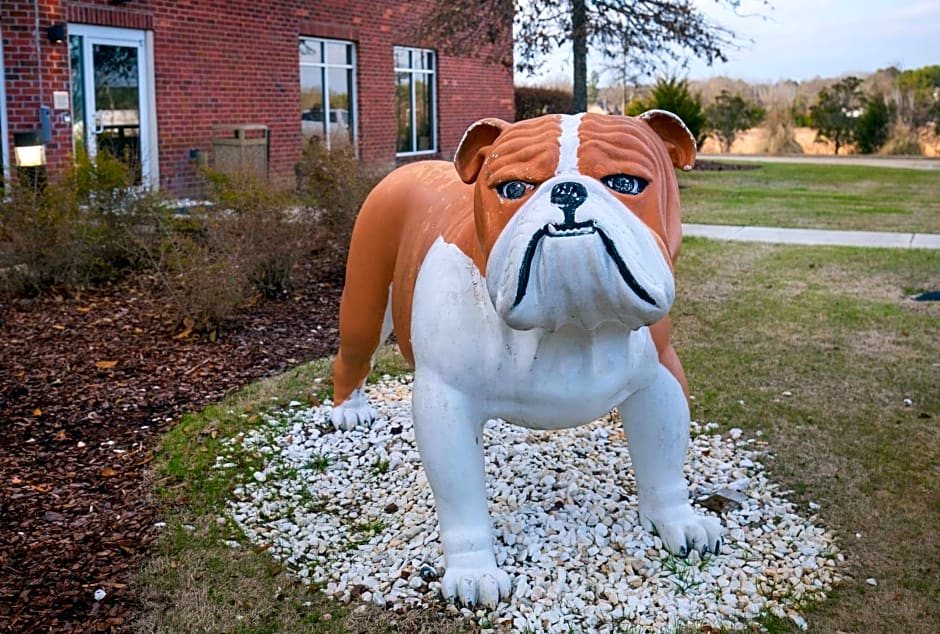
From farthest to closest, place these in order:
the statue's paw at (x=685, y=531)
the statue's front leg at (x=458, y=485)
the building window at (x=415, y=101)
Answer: the building window at (x=415, y=101) → the statue's paw at (x=685, y=531) → the statue's front leg at (x=458, y=485)

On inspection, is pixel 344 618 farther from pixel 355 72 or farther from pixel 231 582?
pixel 355 72

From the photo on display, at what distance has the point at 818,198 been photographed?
15.8 m

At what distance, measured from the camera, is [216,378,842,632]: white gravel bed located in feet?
10.8

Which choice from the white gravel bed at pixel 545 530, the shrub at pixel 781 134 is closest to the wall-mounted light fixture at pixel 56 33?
the white gravel bed at pixel 545 530

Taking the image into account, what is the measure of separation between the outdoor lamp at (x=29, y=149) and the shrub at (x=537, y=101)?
52.6 ft

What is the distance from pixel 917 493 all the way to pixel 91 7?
10.8 meters

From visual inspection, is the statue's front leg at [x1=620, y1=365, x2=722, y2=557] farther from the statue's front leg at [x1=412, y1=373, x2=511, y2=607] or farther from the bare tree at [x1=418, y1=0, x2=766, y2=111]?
the bare tree at [x1=418, y1=0, x2=766, y2=111]

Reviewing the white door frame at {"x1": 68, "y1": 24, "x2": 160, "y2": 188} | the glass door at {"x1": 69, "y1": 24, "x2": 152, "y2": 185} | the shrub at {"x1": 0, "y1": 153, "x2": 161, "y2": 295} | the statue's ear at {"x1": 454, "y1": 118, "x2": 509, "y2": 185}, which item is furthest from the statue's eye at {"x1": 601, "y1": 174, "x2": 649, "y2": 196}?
the white door frame at {"x1": 68, "y1": 24, "x2": 160, "y2": 188}

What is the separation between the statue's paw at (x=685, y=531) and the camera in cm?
357

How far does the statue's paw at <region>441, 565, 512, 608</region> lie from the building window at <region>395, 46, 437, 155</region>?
50.5 ft

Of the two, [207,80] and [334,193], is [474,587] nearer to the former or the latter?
[334,193]

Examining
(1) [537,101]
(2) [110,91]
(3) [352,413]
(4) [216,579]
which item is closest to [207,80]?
(2) [110,91]

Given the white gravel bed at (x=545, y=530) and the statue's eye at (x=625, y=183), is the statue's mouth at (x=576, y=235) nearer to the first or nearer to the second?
the statue's eye at (x=625, y=183)

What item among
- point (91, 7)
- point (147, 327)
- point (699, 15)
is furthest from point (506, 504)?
point (699, 15)
